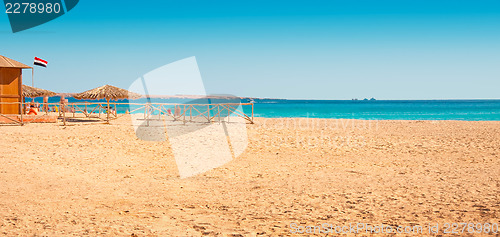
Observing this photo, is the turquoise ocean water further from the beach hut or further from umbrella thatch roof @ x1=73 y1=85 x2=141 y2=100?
the beach hut

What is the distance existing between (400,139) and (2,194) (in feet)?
36.9

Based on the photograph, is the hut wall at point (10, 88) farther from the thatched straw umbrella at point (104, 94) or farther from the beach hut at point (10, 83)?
the thatched straw umbrella at point (104, 94)

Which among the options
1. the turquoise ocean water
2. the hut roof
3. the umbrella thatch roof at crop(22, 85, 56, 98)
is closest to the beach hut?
the hut roof

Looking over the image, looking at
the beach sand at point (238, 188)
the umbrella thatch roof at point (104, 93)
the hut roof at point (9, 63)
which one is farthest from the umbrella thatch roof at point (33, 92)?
the beach sand at point (238, 188)

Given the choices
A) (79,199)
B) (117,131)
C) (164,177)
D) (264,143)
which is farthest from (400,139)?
(79,199)

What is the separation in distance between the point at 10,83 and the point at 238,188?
508 inches

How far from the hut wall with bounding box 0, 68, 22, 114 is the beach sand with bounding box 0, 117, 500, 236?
16.0ft

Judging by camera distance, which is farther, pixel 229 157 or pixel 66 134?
pixel 66 134

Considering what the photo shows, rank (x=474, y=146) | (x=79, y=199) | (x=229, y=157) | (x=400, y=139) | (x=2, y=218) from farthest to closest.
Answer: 1. (x=400, y=139)
2. (x=474, y=146)
3. (x=229, y=157)
4. (x=79, y=199)
5. (x=2, y=218)

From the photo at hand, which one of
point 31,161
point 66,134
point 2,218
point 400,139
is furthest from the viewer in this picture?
point 400,139

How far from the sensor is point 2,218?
450 centimetres

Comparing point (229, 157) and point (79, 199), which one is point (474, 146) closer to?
point (229, 157)

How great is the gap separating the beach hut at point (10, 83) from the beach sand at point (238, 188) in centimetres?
489

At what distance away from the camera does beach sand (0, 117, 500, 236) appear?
4.59 metres
